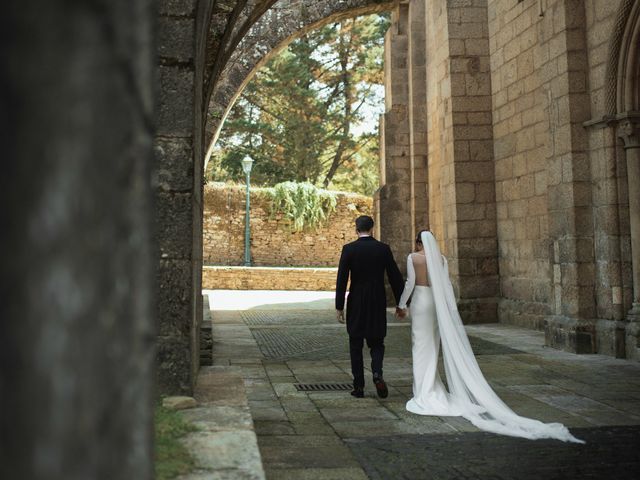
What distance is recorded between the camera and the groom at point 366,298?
5.16 m

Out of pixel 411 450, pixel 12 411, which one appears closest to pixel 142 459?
pixel 12 411

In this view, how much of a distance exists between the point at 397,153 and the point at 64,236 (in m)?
13.8

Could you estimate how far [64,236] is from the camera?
54 centimetres

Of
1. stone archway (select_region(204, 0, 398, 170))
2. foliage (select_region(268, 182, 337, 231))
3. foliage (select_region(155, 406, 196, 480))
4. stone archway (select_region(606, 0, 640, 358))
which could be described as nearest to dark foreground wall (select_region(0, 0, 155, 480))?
foliage (select_region(155, 406, 196, 480))

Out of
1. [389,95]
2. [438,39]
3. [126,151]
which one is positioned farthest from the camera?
[389,95]

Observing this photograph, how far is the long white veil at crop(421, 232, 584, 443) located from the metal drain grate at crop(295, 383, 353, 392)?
99cm

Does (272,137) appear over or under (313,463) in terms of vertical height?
over

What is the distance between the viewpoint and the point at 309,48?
28469 mm

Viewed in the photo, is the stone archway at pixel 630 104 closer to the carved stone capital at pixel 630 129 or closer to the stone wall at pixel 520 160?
the carved stone capital at pixel 630 129

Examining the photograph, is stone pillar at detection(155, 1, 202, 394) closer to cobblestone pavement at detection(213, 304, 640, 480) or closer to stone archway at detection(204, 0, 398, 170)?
cobblestone pavement at detection(213, 304, 640, 480)

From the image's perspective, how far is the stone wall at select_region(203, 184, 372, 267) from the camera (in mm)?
25203

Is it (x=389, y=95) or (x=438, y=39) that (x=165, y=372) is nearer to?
(x=438, y=39)

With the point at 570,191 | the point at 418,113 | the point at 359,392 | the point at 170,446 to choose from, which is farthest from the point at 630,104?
the point at 418,113

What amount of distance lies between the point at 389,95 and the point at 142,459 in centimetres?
1429
